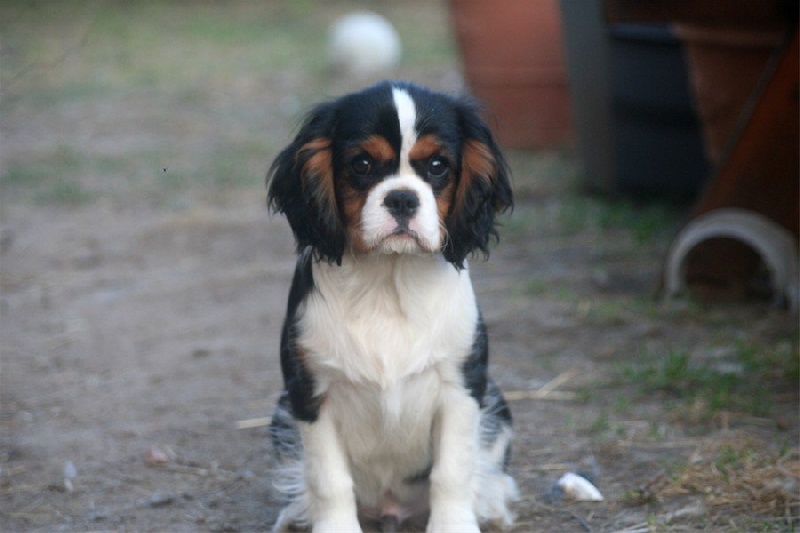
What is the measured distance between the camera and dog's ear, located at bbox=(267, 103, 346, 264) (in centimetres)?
319

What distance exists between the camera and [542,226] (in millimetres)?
7758

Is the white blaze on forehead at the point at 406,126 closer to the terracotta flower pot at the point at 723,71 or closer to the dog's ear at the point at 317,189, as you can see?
the dog's ear at the point at 317,189

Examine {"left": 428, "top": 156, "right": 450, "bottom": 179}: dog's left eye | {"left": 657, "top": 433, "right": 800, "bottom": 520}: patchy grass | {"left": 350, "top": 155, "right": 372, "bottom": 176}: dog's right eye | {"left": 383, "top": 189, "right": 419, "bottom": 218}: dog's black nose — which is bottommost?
{"left": 657, "top": 433, "right": 800, "bottom": 520}: patchy grass

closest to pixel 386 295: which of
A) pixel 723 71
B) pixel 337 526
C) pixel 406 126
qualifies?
Answer: pixel 406 126

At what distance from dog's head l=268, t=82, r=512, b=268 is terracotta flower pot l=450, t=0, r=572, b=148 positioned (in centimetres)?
675

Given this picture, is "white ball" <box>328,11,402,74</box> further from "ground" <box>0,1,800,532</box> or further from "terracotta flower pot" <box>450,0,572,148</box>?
"terracotta flower pot" <box>450,0,572,148</box>

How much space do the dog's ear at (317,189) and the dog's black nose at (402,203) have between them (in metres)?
0.20

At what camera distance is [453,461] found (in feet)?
10.9

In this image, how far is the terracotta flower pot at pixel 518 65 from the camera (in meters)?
9.97

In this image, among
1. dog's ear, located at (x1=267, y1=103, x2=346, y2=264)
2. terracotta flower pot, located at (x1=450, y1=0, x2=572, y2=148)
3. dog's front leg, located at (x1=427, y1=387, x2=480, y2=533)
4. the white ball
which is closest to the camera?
dog's ear, located at (x1=267, y1=103, x2=346, y2=264)

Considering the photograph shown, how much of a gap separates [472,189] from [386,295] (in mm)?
386

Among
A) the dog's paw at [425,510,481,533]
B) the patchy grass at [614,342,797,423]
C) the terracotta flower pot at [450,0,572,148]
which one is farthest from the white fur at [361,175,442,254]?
the terracotta flower pot at [450,0,572,148]

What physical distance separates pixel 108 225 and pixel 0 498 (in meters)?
4.51

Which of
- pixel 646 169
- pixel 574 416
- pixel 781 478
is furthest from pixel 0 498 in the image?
pixel 646 169
